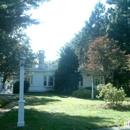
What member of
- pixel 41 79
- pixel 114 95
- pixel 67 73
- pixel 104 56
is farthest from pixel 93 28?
pixel 114 95

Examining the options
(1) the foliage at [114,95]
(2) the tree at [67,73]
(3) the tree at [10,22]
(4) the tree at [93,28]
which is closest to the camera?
(3) the tree at [10,22]

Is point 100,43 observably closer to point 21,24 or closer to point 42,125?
point 21,24

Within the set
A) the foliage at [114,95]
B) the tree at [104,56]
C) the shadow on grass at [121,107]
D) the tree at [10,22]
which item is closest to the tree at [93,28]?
the tree at [104,56]

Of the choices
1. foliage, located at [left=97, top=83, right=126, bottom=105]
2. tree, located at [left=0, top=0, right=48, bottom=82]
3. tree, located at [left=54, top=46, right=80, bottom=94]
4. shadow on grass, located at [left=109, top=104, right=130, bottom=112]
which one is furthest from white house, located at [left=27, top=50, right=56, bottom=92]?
tree, located at [left=0, top=0, right=48, bottom=82]

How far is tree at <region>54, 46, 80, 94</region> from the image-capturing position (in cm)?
3565

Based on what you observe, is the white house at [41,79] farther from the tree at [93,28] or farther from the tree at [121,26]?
the tree at [121,26]

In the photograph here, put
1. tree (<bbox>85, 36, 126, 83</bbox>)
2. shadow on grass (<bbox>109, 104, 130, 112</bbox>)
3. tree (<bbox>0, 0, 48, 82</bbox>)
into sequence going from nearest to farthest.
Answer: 1. tree (<bbox>0, 0, 48, 82</bbox>)
2. shadow on grass (<bbox>109, 104, 130, 112</bbox>)
3. tree (<bbox>85, 36, 126, 83</bbox>)

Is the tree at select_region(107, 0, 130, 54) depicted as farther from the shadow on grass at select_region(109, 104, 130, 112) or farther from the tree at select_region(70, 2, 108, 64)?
the shadow on grass at select_region(109, 104, 130, 112)

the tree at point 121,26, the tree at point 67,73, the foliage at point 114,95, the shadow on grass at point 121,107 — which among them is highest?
the tree at point 121,26

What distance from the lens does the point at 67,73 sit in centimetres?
3600

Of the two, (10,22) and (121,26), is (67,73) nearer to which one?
(121,26)

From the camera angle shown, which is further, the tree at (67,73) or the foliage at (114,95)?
the tree at (67,73)

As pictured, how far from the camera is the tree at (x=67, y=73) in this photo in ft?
117

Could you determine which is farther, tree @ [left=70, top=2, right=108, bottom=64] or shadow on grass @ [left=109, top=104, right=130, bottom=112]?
tree @ [left=70, top=2, right=108, bottom=64]
